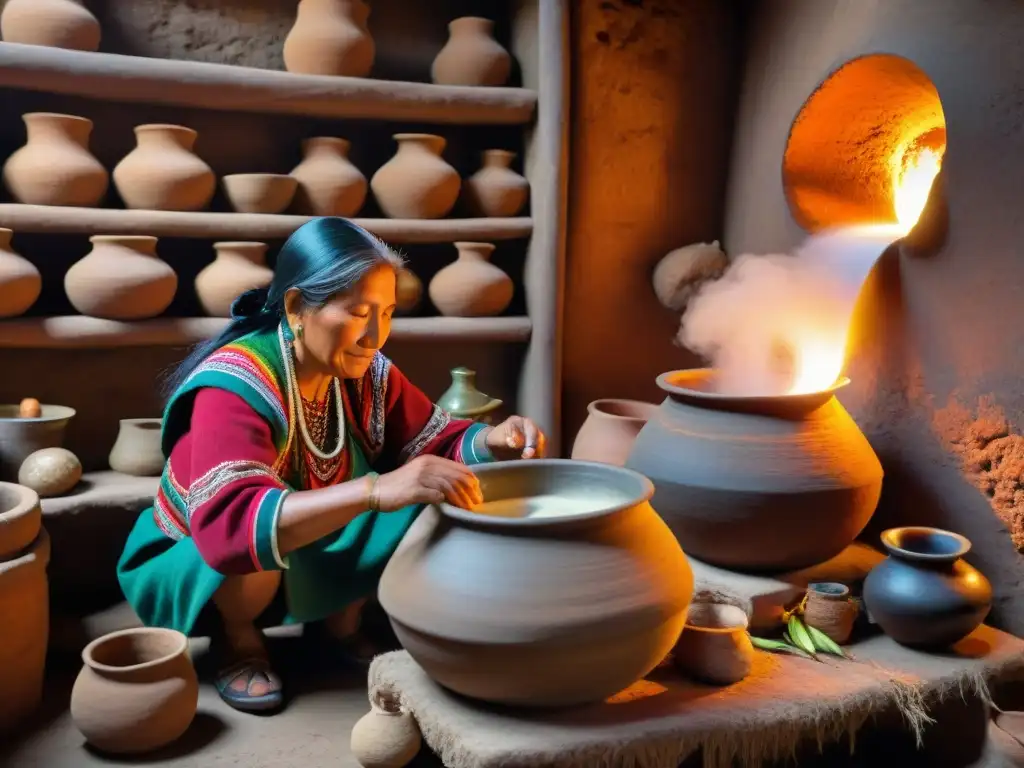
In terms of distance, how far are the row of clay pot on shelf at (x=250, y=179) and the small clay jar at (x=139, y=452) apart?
2.49ft

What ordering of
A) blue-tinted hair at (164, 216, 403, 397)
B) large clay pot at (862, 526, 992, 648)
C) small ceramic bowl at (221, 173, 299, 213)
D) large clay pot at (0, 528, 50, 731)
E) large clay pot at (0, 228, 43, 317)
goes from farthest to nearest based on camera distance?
small ceramic bowl at (221, 173, 299, 213), large clay pot at (0, 228, 43, 317), large clay pot at (0, 528, 50, 731), blue-tinted hair at (164, 216, 403, 397), large clay pot at (862, 526, 992, 648)

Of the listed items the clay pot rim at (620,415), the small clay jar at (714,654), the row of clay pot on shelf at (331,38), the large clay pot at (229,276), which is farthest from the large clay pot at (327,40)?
the small clay jar at (714,654)

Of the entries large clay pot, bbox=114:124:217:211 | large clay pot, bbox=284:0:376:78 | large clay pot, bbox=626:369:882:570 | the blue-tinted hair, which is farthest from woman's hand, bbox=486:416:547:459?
large clay pot, bbox=284:0:376:78

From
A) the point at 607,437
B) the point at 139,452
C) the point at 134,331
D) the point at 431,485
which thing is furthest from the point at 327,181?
the point at 431,485

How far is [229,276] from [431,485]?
5.52ft

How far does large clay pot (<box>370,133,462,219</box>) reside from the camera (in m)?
3.40

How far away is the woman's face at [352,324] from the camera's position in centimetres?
221

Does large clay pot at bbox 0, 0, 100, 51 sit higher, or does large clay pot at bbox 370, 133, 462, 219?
Result: large clay pot at bbox 0, 0, 100, 51

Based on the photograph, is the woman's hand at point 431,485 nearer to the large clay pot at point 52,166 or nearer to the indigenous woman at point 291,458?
the indigenous woman at point 291,458

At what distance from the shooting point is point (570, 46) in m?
3.46

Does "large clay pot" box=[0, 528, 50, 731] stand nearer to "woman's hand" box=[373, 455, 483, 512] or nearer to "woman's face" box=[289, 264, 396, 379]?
"woman's face" box=[289, 264, 396, 379]

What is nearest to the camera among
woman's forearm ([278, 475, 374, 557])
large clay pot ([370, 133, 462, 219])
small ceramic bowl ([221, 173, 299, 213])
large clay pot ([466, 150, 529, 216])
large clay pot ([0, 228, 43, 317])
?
woman's forearm ([278, 475, 374, 557])

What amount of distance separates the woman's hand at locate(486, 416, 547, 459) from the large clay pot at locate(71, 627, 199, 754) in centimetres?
95

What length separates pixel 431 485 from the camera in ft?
6.00
